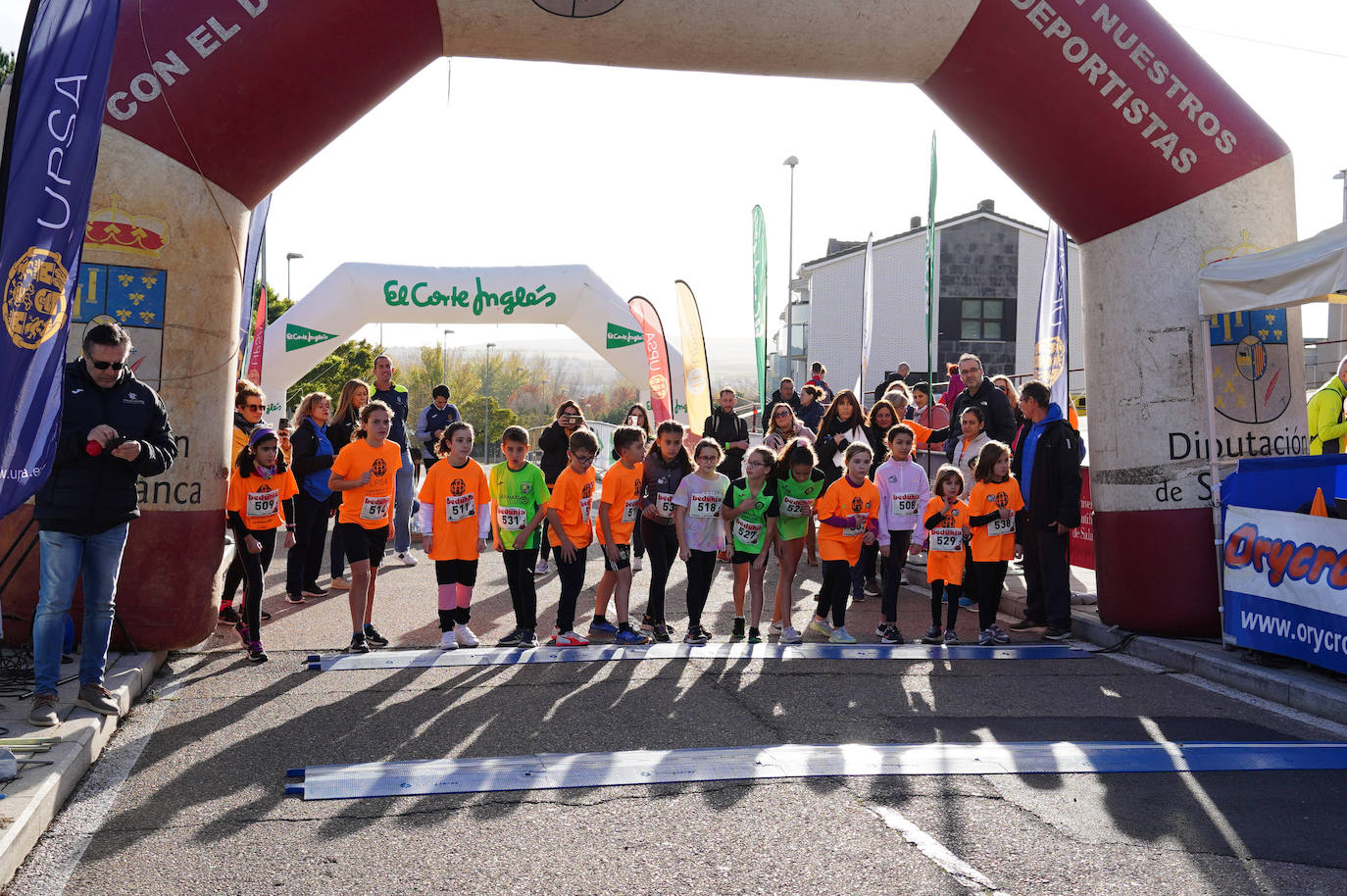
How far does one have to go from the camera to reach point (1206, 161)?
27.1ft

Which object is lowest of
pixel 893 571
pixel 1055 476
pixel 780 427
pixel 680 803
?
pixel 680 803

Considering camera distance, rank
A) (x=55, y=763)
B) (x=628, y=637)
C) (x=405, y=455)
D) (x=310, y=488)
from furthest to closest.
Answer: (x=405, y=455), (x=310, y=488), (x=628, y=637), (x=55, y=763)

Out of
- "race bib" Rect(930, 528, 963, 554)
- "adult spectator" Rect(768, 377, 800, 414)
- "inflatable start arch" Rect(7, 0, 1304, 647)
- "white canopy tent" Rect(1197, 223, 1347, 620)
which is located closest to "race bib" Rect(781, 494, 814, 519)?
"race bib" Rect(930, 528, 963, 554)

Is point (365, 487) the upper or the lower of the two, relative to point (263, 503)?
upper

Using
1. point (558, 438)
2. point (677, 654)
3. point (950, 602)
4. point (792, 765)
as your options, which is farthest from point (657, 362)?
point (792, 765)

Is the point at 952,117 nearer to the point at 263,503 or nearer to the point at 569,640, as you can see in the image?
the point at 569,640

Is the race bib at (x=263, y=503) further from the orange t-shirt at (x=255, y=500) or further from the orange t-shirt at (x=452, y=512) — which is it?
the orange t-shirt at (x=452, y=512)

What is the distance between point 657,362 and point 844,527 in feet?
35.8

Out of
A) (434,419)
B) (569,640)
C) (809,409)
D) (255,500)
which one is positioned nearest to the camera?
(255,500)

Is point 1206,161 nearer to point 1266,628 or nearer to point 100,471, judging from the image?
point 1266,628

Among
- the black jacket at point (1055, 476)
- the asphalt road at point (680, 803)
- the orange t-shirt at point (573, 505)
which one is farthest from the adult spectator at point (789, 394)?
the asphalt road at point (680, 803)

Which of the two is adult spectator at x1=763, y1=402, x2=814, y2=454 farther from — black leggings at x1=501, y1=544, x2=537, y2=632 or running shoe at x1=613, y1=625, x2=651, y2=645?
black leggings at x1=501, y1=544, x2=537, y2=632

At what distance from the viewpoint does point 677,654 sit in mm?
8023

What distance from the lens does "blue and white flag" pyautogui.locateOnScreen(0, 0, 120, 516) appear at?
179 inches
